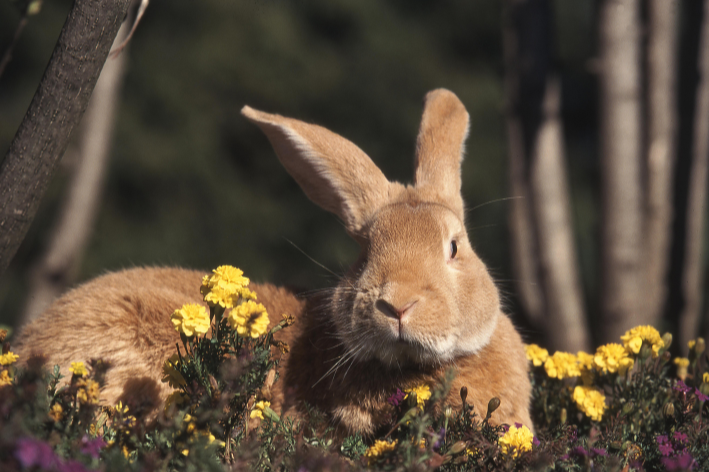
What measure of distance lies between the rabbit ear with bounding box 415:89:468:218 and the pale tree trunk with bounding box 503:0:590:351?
5.83 ft

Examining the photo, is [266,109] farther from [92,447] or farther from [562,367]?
[92,447]

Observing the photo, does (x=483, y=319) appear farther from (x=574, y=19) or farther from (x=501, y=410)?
(x=574, y=19)

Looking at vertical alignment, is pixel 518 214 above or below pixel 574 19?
below

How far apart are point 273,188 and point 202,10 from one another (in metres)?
2.72

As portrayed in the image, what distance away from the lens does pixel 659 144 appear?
16.1 ft

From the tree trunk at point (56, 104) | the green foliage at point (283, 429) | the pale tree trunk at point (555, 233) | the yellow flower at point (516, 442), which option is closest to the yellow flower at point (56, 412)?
the green foliage at point (283, 429)

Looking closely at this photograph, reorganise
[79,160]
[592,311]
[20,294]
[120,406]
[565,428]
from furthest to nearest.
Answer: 1. [20,294]
2. [592,311]
3. [79,160]
4. [565,428]
5. [120,406]

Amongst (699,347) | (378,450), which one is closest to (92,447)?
(378,450)

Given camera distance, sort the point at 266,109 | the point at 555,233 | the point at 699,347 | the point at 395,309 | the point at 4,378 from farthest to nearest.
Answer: the point at 266,109 → the point at 555,233 → the point at 699,347 → the point at 395,309 → the point at 4,378

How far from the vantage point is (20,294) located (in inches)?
387

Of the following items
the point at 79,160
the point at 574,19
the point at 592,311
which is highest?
the point at 574,19

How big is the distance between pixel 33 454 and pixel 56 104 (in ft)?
4.68

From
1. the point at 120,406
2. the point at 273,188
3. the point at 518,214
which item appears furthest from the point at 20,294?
the point at 120,406

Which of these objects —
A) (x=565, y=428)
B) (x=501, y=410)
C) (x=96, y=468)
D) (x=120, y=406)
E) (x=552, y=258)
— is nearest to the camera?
(x=96, y=468)
